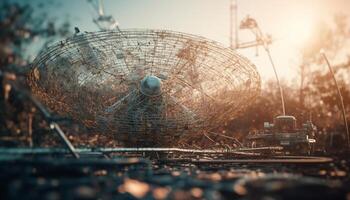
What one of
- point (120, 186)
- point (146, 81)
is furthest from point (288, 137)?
point (120, 186)

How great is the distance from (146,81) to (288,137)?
9.12m

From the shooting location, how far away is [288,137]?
2153cm

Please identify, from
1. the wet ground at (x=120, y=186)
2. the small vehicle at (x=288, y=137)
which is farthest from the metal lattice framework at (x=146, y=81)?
the wet ground at (x=120, y=186)

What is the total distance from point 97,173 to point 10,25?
322 centimetres

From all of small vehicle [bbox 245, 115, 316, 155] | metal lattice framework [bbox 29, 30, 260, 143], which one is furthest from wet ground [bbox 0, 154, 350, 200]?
small vehicle [bbox 245, 115, 316, 155]

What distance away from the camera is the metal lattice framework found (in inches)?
709

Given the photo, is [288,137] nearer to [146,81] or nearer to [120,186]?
[146,81]

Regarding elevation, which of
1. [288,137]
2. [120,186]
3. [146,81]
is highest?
[146,81]

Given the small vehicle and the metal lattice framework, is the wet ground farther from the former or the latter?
the small vehicle

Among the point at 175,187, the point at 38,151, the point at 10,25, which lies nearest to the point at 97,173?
the point at 38,151

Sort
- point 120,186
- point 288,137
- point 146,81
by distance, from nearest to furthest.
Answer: point 120,186 < point 146,81 < point 288,137

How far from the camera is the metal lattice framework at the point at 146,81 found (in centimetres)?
1800

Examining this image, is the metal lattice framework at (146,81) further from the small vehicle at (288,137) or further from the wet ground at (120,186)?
the wet ground at (120,186)

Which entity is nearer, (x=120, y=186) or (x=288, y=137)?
(x=120, y=186)
